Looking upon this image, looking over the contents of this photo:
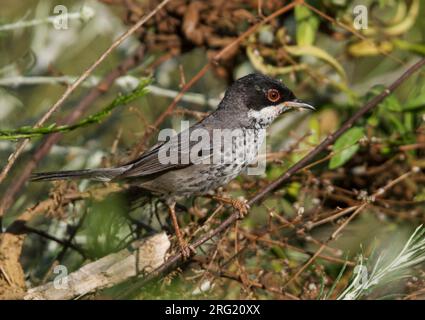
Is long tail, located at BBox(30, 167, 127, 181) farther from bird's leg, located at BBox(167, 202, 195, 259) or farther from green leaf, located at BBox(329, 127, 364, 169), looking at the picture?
green leaf, located at BBox(329, 127, 364, 169)

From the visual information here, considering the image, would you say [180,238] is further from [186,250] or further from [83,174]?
[83,174]

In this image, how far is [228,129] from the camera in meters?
3.73

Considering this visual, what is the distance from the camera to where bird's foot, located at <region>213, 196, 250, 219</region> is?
11.1 feet

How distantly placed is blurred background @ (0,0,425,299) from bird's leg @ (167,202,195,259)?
8 cm

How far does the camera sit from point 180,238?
3402 millimetres

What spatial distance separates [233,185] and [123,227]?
0.68 m

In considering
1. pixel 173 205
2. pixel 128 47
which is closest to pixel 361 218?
pixel 173 205

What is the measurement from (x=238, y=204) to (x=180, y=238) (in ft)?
1.17

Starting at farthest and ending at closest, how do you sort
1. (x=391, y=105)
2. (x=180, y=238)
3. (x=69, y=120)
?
(x=69, y=120) → (x=391, y=105) → (x=180, y=238)

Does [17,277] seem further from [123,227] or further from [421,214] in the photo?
[421,214]

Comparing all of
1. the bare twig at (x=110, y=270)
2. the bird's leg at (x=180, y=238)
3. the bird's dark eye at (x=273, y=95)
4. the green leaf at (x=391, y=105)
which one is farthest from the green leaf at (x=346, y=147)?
the bare twig at (x=110, y=270)

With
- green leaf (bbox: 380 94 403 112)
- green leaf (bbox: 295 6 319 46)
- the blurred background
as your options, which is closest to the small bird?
the blurred background

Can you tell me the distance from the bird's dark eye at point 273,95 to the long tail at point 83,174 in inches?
33.9

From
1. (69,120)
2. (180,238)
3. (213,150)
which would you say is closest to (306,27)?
(213,150)
